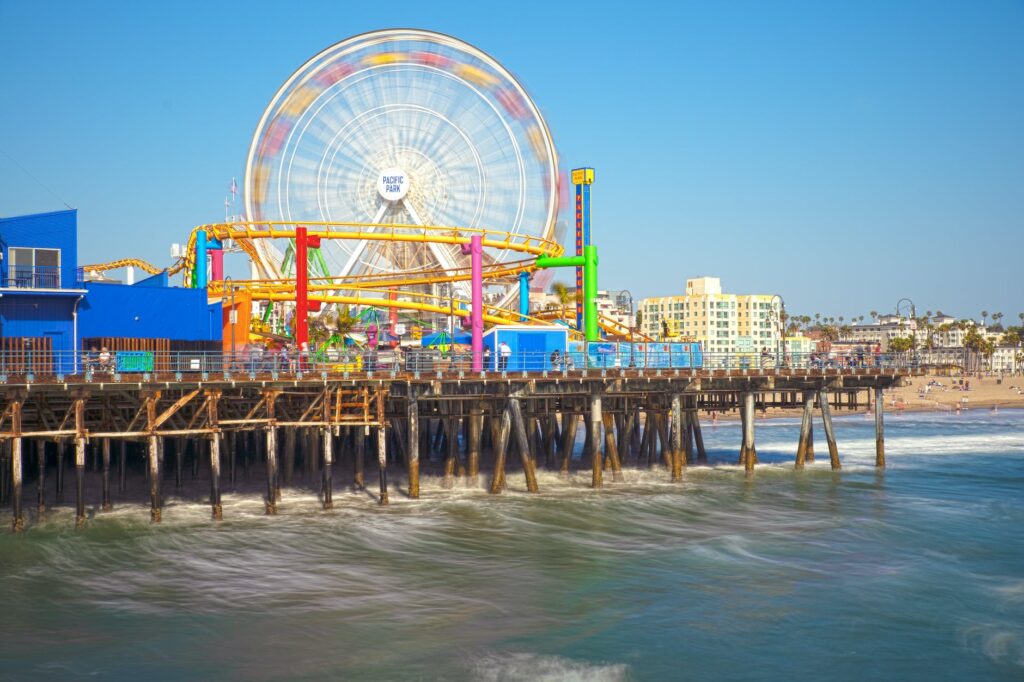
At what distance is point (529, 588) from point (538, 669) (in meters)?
5.94

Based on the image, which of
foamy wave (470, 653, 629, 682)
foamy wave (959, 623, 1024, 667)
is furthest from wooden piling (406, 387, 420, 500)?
foamy wave (959, 623, 1024, 667)

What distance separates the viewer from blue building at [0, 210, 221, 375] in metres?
36.8

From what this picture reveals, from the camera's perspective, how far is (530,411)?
43.8 meters

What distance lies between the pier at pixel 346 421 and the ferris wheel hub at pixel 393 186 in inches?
704

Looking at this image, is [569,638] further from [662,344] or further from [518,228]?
[518,228]

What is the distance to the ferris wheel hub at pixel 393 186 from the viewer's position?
66.1 meters

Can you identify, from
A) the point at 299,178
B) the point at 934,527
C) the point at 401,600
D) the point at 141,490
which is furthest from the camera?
the point at 299,178

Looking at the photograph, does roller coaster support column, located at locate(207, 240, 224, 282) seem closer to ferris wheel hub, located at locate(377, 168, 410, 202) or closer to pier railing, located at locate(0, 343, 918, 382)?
pier railing, located at locate(0, 343, 918, 382)

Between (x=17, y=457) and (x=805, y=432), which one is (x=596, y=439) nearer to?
(x=805, y=432)

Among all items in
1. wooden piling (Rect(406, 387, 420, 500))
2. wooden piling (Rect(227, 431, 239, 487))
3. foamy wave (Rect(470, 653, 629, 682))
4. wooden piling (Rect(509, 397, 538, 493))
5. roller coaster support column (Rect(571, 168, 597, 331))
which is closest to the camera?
foamy wave (Rect(470, 653, 629, 682))

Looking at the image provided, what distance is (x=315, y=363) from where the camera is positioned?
37.9 m

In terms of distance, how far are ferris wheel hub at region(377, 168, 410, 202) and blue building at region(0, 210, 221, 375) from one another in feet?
87.2

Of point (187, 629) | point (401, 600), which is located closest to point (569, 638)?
point (401, 600)

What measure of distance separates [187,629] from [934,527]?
2587 cm
